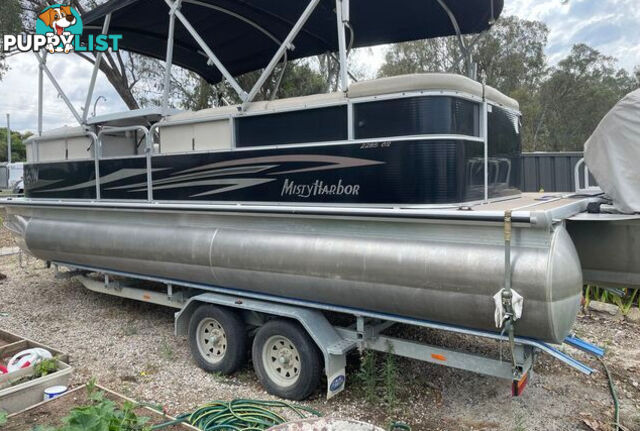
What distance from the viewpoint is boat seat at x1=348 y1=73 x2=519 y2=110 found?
4.05m

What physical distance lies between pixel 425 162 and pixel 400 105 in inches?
20.0

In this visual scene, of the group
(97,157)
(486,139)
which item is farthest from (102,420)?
(97,157)

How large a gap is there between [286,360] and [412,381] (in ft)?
3.94

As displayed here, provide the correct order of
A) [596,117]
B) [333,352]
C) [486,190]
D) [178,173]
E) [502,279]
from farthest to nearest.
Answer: [596,117] → [178,173] → [486,190] → [333,352] → [502,279]

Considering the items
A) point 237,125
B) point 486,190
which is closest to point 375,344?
point 486,190

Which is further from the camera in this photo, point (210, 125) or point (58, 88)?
point (58, 88)

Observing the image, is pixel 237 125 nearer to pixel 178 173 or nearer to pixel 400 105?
pixel 178 173

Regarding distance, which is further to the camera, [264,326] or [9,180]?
[9,180]

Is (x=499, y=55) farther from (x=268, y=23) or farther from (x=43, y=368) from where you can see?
(x=43, y=368)

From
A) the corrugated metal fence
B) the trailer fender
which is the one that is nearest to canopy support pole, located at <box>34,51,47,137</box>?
the trailer fender

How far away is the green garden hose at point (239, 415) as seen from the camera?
13.0 feet

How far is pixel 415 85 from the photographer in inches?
160

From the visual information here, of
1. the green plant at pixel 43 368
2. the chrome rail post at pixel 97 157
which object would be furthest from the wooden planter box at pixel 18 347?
the chrome rail post at pixel 97 157

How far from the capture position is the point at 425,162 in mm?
4008
